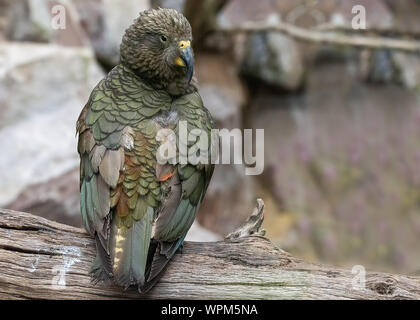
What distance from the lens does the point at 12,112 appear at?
5805mm

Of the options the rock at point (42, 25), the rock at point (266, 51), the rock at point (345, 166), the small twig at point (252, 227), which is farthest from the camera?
the rock at point (266, 51)

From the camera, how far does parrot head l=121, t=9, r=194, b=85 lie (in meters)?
3.30

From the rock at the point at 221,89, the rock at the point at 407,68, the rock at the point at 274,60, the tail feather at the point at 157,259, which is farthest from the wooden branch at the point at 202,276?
the rock at the point at 407,68

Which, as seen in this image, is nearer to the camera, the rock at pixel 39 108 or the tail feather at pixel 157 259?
the tail feather at pixel 157 259

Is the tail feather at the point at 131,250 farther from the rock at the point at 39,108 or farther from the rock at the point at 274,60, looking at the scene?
the rock at the point at 274,60

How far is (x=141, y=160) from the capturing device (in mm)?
3051

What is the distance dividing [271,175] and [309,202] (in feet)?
1.99

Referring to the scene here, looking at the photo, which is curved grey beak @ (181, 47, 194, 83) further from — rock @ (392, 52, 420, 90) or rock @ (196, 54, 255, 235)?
rock @ (392, 52, 420, 90)

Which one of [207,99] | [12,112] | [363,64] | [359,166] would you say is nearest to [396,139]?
[359,166]

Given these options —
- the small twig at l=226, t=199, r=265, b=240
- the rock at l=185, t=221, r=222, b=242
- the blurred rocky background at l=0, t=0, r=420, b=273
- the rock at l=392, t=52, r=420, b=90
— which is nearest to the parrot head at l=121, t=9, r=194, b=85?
the small twig at l=226, t=199, r=265, b=240

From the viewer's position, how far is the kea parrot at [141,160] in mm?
2842

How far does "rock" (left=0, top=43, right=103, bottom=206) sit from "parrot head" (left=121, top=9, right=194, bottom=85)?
7.83ft

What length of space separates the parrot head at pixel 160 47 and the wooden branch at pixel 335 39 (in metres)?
4.32
